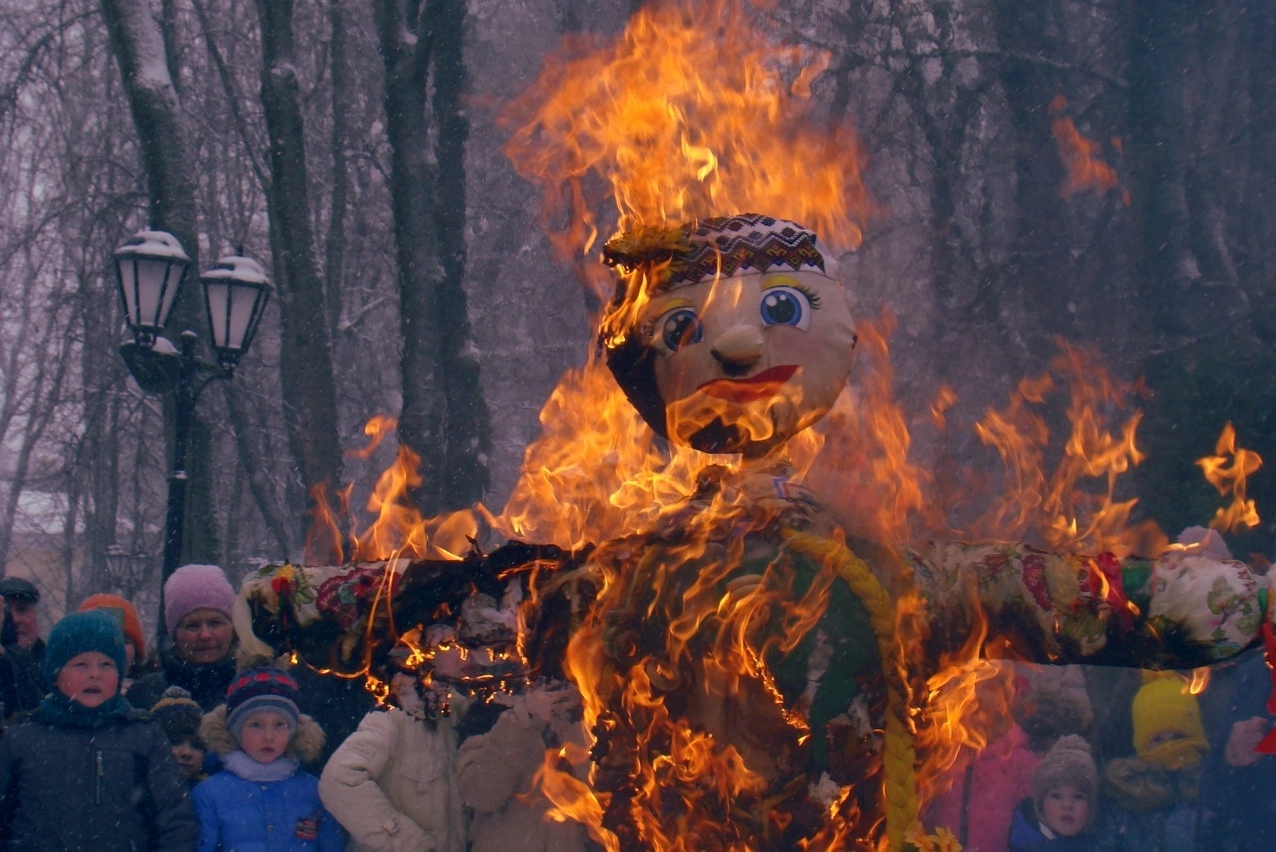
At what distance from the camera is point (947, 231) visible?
478 inches

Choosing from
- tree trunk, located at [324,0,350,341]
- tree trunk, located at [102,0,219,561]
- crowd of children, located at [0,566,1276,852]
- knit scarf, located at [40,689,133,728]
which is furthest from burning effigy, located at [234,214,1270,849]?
tree trunk, located at [324,0,350,341]

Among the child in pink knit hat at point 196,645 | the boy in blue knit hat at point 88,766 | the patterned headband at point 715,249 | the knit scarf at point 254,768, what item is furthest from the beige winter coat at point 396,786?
the patterned headband at point 715,249

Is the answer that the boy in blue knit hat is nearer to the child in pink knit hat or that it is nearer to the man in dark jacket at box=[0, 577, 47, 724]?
the man in dark jacket at box=[0, 577, 47, 724]

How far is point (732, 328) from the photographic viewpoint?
3264mm

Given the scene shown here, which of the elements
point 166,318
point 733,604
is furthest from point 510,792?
point 166,318

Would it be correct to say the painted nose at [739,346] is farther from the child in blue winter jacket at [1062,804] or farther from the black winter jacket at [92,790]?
the child in blue winter jacket at [1062,804]

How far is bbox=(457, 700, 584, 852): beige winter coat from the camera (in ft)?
15.9

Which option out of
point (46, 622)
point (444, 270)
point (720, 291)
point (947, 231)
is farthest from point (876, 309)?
point (46, 622)

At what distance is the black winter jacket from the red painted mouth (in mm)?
2433

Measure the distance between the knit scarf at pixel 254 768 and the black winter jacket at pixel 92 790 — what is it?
0.69 feet

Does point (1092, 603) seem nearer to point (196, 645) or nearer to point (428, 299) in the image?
point (196, 645)

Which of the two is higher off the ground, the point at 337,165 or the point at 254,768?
the point at 337,165

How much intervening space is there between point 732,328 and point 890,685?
96 centimetres

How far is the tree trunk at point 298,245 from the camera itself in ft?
30.5
